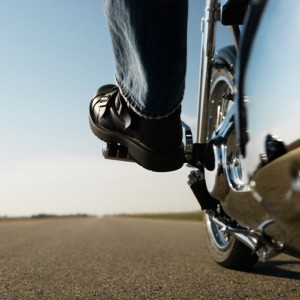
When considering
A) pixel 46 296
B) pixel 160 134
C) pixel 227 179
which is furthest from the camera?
pixel 46 296

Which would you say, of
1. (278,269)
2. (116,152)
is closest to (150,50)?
(116,152)

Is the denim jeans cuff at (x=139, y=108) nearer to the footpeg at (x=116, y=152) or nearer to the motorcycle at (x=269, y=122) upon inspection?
the footpeg at (x=116, y=152)

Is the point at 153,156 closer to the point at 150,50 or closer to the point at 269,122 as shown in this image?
the point at 150,50

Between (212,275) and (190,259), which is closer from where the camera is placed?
(212,275)

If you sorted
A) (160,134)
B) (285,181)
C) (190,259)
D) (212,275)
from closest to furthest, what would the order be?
(285,181)
(160,134)
(212,275)
(190,259)

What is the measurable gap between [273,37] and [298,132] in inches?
6.3

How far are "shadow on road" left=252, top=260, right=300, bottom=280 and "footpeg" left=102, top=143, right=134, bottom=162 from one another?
3.63ft

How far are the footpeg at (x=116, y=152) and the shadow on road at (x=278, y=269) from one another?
111 cm

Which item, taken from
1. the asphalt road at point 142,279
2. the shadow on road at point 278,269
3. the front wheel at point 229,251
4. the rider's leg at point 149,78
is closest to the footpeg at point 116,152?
the rider's leg at point 149,78

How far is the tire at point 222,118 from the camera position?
5.94 ft

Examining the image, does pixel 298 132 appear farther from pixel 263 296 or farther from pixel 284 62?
pixel 263 296

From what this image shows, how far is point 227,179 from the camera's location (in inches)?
43.2

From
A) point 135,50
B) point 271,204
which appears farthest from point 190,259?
point 271,204

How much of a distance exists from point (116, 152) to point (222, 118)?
64 cm
